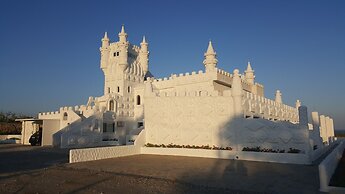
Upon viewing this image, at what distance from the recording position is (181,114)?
64.0ft

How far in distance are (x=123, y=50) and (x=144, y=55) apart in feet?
14.6

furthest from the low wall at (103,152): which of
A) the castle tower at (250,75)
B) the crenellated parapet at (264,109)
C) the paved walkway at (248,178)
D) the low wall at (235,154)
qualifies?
the castle tower at (250,75)

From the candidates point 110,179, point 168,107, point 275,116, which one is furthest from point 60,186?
point 275,116

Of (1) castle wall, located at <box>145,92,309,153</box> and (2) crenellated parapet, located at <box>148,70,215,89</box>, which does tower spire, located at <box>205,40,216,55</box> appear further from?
(1) castle wall, located at <box>145,92,309,153</box>

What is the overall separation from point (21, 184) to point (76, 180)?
170 centimetres

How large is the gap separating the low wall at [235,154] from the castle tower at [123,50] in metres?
17.6

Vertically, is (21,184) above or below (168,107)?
below

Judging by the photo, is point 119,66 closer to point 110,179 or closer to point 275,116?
point 275,116

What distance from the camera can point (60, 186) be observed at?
8383mm

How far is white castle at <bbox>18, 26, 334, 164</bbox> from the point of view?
1620 cm

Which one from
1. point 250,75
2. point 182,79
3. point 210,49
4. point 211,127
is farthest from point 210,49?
point 211,127

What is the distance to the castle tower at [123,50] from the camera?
3491 cm

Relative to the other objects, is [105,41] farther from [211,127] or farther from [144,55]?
[211,127]

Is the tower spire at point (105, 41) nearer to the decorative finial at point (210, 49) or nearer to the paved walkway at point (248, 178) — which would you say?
the decorative finial at point (210, 49)
